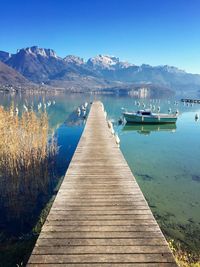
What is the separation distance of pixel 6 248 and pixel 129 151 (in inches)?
952

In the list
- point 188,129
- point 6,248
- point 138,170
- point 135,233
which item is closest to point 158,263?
point 135,233

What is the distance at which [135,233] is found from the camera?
361 inches

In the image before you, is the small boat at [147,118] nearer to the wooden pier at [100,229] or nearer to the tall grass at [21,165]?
the tall grass at [21,165]

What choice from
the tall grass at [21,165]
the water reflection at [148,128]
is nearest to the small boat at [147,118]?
the water reflection at [148,128]

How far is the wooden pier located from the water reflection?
39479 mm

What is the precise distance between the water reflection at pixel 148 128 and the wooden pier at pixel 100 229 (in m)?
39.5

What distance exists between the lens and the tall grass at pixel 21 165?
66.9 ft

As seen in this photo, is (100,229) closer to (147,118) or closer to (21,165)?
(21,165)

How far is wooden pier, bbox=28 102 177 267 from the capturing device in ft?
26.0

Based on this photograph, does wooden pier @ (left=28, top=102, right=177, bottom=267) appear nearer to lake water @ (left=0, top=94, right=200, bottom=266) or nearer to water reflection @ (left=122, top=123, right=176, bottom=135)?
lake water @ (left=0, top=94, right=200, bottom=266)

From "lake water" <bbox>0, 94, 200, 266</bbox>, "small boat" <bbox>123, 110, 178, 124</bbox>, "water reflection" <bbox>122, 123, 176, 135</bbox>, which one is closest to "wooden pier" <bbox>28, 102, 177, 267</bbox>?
"lake water" <bbox>0, 94, 200, 266</bbox>

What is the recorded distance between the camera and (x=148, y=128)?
57719 mm

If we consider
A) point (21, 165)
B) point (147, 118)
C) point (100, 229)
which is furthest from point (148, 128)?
point (100, 229)

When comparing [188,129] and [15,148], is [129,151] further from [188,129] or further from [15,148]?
[188,129]
